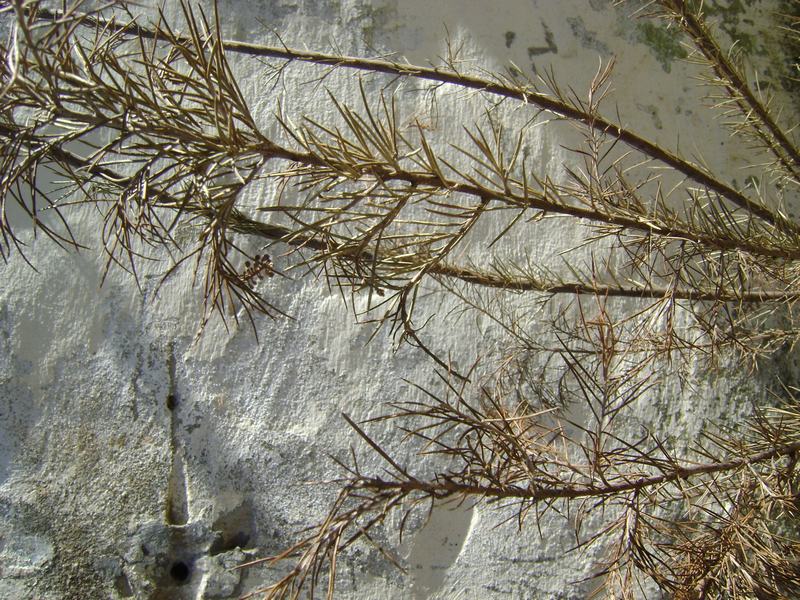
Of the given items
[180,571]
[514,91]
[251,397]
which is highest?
[514,91]

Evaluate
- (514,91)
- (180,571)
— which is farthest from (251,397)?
(514,91)

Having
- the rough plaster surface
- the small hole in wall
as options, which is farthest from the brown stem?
the small hole in wall

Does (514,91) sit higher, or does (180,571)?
(514,91)

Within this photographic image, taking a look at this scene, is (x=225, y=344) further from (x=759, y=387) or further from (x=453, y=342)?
(x=759, y=387)

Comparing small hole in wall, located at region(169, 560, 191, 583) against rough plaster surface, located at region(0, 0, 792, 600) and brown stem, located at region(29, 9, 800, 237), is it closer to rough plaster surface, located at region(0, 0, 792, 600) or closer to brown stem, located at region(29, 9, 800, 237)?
rough plaster surface, located at region(0, 0, 792, 600)

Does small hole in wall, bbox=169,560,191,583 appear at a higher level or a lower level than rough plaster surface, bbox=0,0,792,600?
lower

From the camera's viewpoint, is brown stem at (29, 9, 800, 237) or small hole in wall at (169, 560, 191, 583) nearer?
brown stem at (29, 9, 800, 237)

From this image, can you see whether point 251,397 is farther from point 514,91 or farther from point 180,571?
point 514,91

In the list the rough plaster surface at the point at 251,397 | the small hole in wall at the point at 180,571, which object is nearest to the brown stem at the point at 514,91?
the rough plaster surface at the point at 251,397

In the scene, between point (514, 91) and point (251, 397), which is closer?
point (514, 91)
